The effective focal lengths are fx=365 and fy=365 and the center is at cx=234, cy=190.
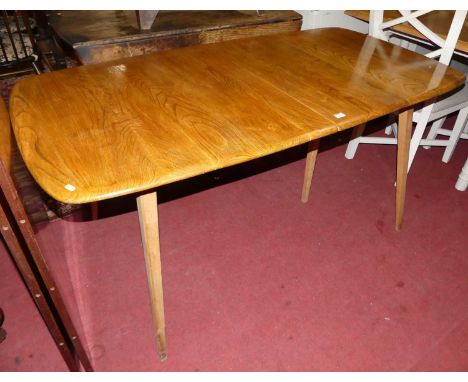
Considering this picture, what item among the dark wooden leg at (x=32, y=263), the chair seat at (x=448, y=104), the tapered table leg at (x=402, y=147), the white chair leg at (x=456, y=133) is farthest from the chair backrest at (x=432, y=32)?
the dark wooden leg at (x=32, y=263)

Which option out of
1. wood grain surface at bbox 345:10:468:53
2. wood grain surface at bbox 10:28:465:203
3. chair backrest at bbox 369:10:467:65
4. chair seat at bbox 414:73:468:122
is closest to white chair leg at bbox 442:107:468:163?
chair seat at bbox 414:73:468:122

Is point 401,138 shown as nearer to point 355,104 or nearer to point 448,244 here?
point 355,104

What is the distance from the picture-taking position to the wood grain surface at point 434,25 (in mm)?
1576

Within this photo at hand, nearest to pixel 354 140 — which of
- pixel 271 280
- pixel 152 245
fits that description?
pixel 271 280

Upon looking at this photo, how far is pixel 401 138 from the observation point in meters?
1.38

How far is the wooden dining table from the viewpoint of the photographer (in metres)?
0.74

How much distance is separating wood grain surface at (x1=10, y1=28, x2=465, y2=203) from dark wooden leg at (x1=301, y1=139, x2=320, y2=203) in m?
0.43

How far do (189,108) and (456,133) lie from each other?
1.71 meters

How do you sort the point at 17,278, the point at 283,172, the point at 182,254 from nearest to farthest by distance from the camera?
the point at 17,278 < the point at 182,254 < the point at 283,172

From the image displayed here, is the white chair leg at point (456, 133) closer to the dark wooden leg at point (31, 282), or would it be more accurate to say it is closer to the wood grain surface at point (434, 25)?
the wood grain surface at point (434, 25)

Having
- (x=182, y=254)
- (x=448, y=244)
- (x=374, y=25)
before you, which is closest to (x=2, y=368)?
(x=182, y=254)

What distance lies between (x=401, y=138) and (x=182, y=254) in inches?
39.0

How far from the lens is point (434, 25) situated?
177cm

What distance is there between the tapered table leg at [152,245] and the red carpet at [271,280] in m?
0.27
